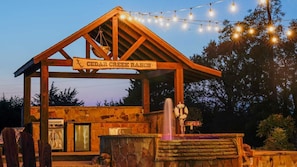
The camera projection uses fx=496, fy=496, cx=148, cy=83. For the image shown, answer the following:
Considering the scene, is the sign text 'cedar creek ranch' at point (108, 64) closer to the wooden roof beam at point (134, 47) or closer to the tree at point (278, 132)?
the wooden roof beam at point (134, 47)

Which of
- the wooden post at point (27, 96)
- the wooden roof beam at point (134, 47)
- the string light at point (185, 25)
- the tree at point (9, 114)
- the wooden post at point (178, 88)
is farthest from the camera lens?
the tree at point (9, 114)

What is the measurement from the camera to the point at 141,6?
13.5 m

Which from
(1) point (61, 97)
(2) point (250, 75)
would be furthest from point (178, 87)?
(1) point (61, 97)

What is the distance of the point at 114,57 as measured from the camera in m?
12.6

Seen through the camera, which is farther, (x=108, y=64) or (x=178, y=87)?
(x=178, y=87)

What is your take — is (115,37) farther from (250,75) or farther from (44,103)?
(250,75)

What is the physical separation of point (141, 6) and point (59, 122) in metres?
4.27

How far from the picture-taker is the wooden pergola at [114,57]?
39.5 feet

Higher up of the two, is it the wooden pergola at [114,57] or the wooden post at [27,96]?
the wooden pergola at [114,57]

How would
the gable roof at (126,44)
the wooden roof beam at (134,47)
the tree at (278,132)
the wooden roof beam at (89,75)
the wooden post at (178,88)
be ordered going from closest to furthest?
the gable roof at (126,44)
the wooden roof beam at (134,47)
the wooden post at (178,88)
the wooden roof beam at (89,75)
the tree at (278,132)

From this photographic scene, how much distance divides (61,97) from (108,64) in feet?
53.3

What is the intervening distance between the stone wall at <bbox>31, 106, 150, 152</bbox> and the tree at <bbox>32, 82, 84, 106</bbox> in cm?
1181

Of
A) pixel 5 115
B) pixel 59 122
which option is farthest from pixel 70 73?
pixel 5 115

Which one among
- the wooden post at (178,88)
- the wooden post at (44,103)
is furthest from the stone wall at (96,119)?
the wooden post at (178,88)
